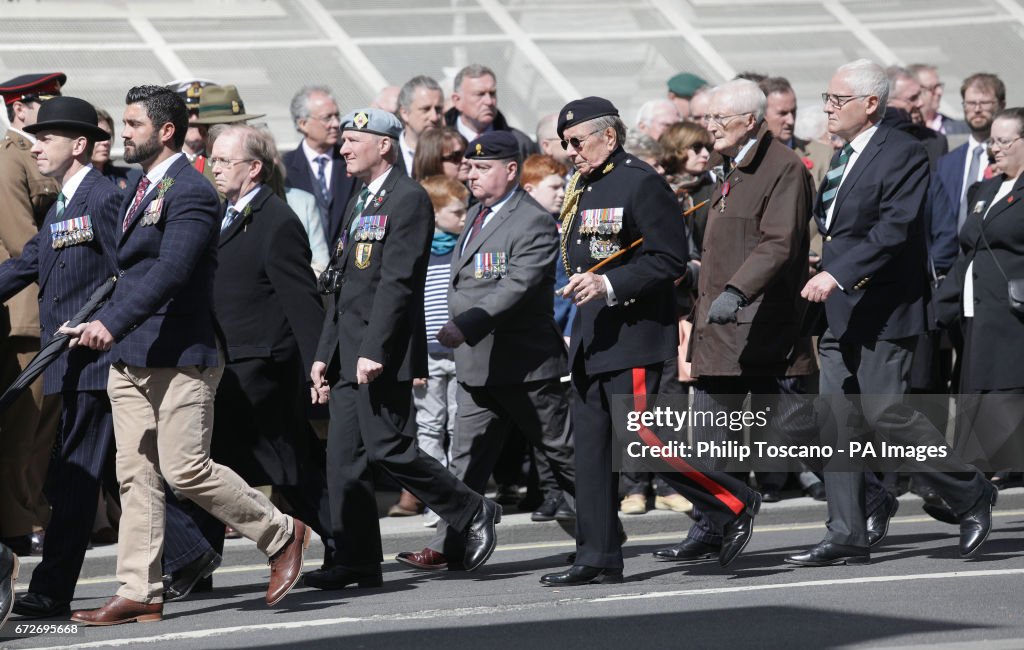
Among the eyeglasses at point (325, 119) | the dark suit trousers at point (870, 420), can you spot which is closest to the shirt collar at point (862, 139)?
the dark suit trousers at point (870, 420)

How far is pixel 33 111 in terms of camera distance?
10.2m

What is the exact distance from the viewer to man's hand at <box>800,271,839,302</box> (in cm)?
809

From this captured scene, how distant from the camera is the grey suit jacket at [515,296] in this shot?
8883mm

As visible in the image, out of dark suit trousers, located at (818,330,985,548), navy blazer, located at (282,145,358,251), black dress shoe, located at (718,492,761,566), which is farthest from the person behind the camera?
navy blazer, located at (282,145,358,251)

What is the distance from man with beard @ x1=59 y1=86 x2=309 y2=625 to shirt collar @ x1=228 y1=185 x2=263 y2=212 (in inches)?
38.0

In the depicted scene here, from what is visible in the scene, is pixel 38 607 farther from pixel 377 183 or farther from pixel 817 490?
pixel 817 490

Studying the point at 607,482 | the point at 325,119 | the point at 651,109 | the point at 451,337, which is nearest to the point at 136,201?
the point at 451,337

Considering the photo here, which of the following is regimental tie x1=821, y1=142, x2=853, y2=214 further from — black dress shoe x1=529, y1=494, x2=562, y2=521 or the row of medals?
the row of medals

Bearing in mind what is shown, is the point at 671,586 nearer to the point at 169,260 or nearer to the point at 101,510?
the point at 169,260

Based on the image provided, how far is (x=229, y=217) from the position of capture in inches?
344

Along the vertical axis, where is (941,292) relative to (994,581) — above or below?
above

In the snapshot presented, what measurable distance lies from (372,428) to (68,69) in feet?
21.4

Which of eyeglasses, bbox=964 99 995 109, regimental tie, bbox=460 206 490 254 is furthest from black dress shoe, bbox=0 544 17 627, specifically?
eyeglasses, bbox=964 99 995 109

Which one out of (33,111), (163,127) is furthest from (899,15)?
(163,127)
